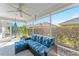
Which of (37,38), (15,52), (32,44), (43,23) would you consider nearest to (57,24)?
(43,23)

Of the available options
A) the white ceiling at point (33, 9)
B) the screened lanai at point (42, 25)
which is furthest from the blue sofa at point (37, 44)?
the white ceiling at point (33, 9)

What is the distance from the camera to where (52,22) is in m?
2.32

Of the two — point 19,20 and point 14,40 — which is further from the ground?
A: point 19,20

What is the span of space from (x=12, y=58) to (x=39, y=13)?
1066mm

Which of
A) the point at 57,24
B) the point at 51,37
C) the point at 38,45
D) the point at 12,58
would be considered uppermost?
the point at 57,24

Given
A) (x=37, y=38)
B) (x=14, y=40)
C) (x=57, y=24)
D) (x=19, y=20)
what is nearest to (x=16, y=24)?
(x=19, y=20)

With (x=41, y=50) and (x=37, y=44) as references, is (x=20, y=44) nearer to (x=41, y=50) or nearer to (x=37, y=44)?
(x=37, y=44)

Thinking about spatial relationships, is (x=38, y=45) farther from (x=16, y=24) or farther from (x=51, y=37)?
(x=16, y=24)

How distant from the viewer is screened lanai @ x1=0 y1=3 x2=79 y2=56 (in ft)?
7.24

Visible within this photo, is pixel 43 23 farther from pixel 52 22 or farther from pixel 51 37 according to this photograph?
pixel 51 37

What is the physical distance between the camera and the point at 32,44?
2295mm

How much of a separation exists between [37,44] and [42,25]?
0.42 meters

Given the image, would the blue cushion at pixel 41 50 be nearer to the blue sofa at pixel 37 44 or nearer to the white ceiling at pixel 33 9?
the blue sofa at pixel 37 44

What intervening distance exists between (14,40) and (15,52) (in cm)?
25
